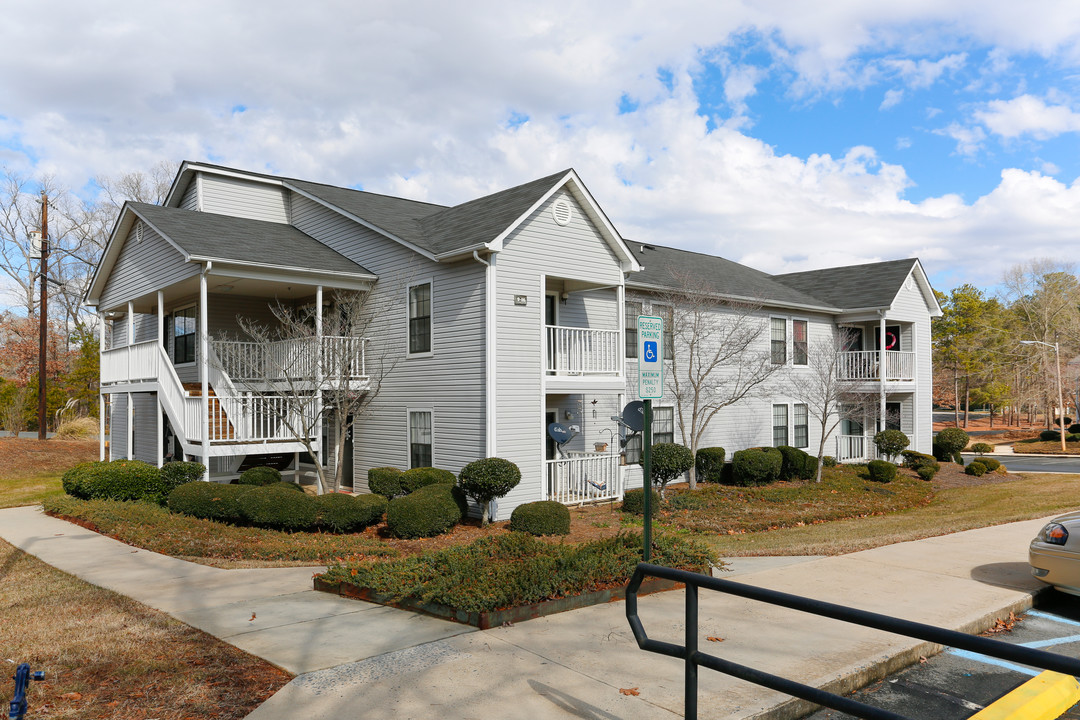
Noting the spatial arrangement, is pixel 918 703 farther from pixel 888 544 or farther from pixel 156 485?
pixel 156 485

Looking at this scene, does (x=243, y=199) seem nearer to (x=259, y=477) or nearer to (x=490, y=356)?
(x=259, y=477)

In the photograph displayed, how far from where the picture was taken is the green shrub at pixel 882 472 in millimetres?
23078

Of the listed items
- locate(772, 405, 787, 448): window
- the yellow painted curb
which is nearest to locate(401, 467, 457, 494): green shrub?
the yellow painted curb

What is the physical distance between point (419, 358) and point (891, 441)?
17.7m

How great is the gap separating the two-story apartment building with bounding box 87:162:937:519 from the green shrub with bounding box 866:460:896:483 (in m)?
6.93

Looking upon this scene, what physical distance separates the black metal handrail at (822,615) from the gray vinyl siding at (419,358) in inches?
434

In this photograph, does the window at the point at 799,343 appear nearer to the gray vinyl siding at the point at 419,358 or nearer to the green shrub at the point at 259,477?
the gray vinyl siding at the point at 419,358

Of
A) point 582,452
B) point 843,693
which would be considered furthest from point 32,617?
point 582,452

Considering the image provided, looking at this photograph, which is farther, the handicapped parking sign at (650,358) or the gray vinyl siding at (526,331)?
the gray vinyl siding at (526,331)

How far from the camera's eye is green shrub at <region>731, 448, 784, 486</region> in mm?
21406

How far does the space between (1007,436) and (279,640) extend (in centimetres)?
5647

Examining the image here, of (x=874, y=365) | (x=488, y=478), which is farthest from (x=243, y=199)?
(x=874, y=365)

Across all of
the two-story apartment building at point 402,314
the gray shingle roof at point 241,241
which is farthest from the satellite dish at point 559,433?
the gray shingle roof at point 241,241

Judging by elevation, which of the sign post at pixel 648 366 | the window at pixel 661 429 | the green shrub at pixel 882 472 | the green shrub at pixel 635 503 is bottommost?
the green shrub at pixel 882 472
